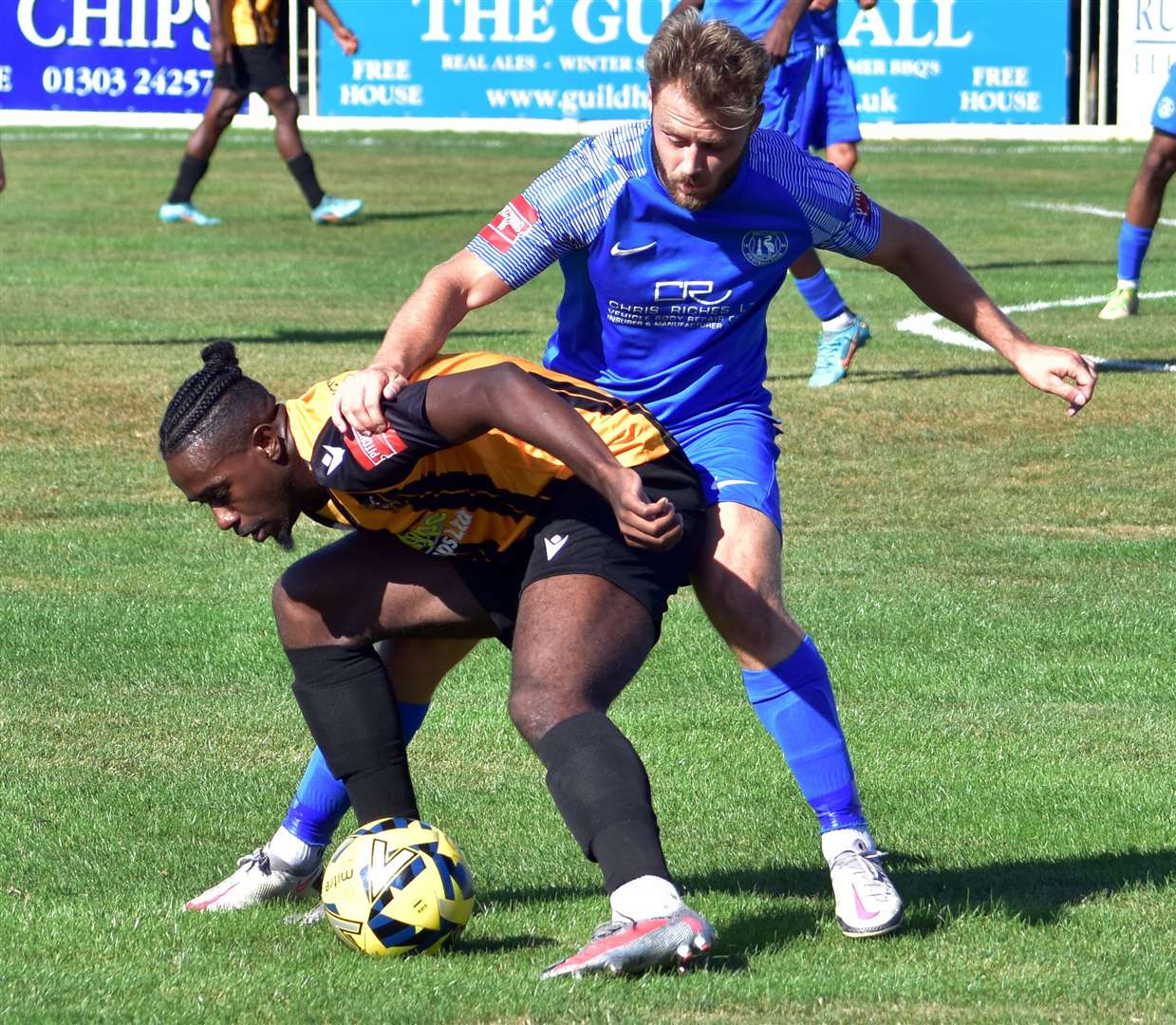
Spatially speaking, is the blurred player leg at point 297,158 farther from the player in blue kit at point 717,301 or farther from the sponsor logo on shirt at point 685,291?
the sponsor logo on shirt at point 685,291

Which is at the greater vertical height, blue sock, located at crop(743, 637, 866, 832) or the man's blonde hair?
the man's blonde hair

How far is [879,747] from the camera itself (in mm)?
5770

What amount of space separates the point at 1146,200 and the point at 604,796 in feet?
29.8

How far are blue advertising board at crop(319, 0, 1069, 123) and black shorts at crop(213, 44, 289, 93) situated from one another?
12.3m

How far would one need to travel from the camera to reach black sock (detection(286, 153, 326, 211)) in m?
17.5

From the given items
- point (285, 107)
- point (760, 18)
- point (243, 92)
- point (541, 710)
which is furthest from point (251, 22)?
point (541, 710)

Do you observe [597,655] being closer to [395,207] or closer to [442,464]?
[442,464]

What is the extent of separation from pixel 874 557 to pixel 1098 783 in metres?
2.50

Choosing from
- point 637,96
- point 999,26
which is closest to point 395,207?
point 637,96

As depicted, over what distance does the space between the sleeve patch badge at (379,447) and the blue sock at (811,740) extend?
982 millimetres

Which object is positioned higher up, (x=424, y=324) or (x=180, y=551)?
(x=424, y=324)

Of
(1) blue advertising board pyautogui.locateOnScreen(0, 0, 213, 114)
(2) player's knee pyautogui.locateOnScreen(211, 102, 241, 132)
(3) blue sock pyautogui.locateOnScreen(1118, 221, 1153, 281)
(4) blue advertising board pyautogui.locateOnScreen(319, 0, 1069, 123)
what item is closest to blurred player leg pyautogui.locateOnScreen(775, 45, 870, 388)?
(3) blue sock pyautogui.locateOnScreen(1118, 221, 1153, 281)

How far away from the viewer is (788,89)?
11.2 metres

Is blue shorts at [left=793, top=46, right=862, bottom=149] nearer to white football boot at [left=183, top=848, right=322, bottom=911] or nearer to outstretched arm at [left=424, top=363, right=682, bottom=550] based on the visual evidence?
white football boot at [left=183, top=848, right=322, bottom=911]
